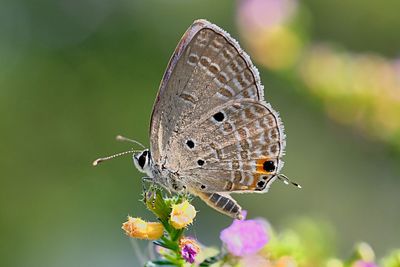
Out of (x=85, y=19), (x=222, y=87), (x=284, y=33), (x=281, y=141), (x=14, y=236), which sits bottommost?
(x=14, y=236)

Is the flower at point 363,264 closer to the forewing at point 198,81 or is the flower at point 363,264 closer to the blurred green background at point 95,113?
the forewing at point 198,81

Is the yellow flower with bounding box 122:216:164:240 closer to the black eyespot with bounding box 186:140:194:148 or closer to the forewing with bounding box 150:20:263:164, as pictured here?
the forewing with bounding box 150:20:263:164

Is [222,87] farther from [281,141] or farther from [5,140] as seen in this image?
[5,140]

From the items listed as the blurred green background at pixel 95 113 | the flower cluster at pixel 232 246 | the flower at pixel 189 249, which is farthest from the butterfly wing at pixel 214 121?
the blurred green background at pixel 95 113

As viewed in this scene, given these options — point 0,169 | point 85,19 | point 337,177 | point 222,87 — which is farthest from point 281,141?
point 85,19

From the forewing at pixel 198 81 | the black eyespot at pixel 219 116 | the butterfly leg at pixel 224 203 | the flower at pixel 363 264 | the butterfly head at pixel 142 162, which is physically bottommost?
the flower at pixel 363 264

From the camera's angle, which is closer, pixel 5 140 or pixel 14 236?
pixel 14 236

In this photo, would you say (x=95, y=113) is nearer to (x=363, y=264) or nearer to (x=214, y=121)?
(x=214, y=121)
